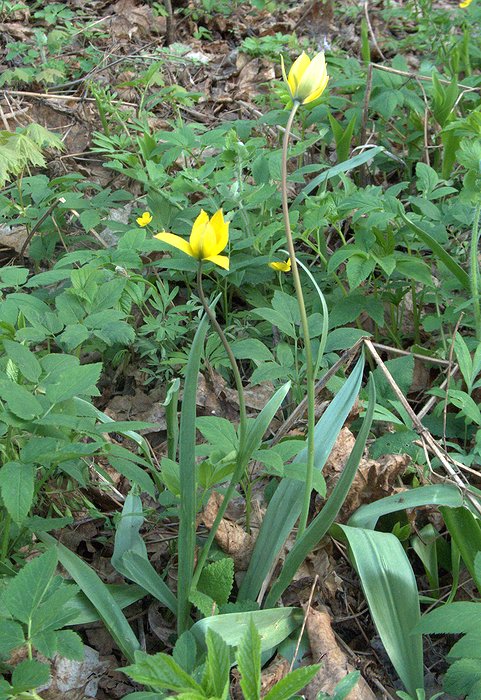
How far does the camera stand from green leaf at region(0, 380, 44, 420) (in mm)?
1204

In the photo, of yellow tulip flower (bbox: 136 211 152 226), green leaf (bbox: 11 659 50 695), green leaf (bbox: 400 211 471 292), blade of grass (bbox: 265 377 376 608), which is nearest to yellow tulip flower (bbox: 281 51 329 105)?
blade of grass (bbox: 265 377 376 608)

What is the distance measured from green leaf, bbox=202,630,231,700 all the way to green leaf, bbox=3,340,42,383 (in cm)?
59

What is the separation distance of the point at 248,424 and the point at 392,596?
54cm

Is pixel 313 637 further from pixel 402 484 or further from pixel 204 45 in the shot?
pixel 204 45

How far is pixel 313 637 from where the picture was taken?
1.41 meters

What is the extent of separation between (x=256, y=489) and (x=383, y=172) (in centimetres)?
171

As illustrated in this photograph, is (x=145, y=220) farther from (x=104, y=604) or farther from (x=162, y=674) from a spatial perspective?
(x=162, y=674)

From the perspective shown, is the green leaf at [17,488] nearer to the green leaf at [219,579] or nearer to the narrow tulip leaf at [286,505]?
the green leaf at [219,579]

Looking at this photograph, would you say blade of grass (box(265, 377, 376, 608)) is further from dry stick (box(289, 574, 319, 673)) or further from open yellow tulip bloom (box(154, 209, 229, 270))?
open yellow tulip bloom (box(154, 209, 229, 270))

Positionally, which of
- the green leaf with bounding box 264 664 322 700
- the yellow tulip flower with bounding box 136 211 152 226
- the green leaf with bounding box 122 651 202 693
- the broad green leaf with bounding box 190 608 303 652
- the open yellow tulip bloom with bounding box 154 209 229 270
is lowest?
the broad green leaf with bounding box 190 608 303 652

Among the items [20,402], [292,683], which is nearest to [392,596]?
[292,683]

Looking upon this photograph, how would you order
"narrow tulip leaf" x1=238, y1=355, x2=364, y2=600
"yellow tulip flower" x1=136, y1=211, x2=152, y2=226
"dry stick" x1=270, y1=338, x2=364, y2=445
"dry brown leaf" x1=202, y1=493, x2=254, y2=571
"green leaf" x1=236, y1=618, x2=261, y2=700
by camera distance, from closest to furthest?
"green leaf" x1=236, y1=618, x2=261, y2=700
"narrow tulip leaf" x1=238, y1=355, x2=364, y2=600
"dry brown leaf" x1=202, y1=493, x2=254, y2=571
"dry stick" x1=270, y1=338, x2=364, y2=445
"yellow tulip flower" x1=136, y1=211, x2=152, y2=226

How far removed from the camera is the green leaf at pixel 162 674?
3.19ft

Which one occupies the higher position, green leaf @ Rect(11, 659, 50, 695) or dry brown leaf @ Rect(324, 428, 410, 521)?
green leaf @ Rect(11, 659, 50, 695)
